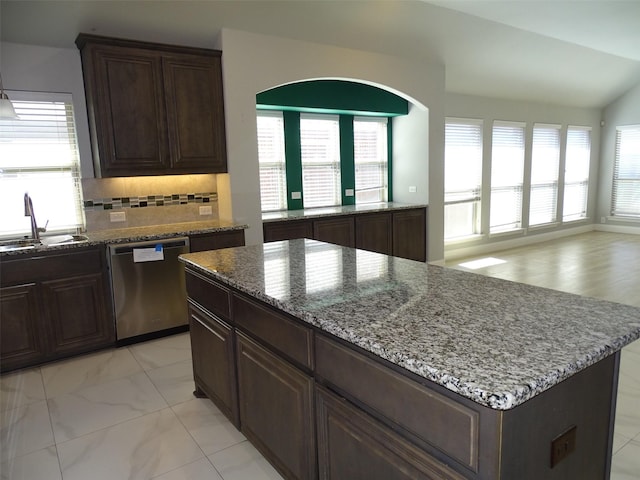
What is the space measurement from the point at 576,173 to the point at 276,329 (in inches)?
366

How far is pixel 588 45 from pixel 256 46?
5.00m

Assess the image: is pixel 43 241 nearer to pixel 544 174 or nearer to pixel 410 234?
pixel 410 234

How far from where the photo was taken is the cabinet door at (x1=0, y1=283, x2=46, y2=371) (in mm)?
3164

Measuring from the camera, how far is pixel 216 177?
4562mm

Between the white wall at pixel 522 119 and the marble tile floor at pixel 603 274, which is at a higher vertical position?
the white wall at pixel 522 119

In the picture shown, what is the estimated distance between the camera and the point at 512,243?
308 inches

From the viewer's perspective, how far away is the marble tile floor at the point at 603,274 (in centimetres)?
235

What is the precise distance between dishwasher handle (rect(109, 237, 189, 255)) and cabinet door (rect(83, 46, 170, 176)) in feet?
2.25

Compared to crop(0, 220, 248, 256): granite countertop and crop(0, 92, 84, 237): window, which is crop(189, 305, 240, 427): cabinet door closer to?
crop(0, 220, 248, 256): granite countertop

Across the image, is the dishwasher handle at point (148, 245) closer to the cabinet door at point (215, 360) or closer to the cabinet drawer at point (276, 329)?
the cabinet door at point (215, 360)

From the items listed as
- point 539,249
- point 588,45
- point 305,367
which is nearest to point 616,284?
point 539,249

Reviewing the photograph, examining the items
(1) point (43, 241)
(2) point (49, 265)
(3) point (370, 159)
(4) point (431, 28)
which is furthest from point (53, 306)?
(4) point (431, 28)

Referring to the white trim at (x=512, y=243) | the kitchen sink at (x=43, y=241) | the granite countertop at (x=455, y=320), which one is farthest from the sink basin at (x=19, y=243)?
the white trim at (x=512, y=243)

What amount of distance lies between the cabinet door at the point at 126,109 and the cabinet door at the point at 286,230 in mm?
1251
